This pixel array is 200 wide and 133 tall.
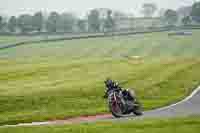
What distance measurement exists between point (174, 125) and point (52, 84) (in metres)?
22.9

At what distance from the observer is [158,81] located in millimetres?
36219

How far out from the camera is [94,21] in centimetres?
15725

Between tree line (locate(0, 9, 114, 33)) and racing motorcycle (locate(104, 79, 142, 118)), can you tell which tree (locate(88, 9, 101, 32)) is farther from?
racing motorcycle (locate(104, 79, 142, 118))

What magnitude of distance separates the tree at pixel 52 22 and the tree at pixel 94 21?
11.1m

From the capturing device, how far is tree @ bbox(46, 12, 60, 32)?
145625 mm

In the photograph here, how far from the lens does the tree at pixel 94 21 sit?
496ft

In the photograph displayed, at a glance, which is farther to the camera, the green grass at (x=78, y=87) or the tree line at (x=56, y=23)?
the tree line at (x=56, y=23)

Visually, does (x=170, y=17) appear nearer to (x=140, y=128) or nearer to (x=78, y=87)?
(x=78, y=87)

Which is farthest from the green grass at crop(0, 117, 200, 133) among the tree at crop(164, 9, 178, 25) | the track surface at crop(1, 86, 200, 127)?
the tree at crop(164, 9, 178, 25)

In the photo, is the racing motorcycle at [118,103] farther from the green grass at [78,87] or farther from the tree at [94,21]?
the tree at [94,21]

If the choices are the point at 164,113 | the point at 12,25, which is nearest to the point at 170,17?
the point at 12,25

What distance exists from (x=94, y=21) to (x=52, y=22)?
1542 centimetres

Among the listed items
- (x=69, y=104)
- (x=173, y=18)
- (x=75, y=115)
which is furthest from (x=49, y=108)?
(x=173, y=18)

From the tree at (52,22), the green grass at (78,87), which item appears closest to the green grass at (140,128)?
the green grass at (78,87)
